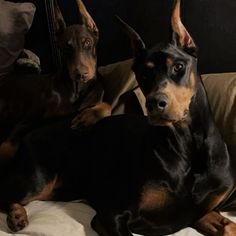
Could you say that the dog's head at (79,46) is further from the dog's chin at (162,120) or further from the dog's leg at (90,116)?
the dog's chin at (162,120)

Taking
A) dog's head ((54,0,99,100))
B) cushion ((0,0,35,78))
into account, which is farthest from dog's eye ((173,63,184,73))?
cushion ((0,0,35,78))

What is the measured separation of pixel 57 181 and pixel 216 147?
667mm

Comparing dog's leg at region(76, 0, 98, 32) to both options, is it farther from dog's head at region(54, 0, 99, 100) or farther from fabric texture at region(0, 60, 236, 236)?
fabric texture at region(0, 60, 236, 236)

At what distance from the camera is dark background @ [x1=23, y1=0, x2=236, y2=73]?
88.2 inches

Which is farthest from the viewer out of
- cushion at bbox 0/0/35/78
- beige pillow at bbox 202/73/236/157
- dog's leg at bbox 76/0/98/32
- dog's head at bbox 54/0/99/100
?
cushion at bbox 0/0/35/78

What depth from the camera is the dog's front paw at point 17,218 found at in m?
1.71

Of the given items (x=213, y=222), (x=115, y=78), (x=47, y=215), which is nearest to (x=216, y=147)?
(x=213, y=222)

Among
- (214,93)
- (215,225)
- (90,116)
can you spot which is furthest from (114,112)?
(215,225)

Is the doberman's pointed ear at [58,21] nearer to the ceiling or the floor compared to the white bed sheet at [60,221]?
nearer to the ceiling

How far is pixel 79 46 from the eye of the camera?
7.32 feet

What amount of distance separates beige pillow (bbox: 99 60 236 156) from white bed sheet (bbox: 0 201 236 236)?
0.33 meters

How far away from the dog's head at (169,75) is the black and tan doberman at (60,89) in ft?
1.77

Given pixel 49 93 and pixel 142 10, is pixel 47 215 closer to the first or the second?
pixel 49 93

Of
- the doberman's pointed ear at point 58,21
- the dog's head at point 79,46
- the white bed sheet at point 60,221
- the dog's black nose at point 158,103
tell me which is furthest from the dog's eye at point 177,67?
the doberman's pointed ear at point 58,21
